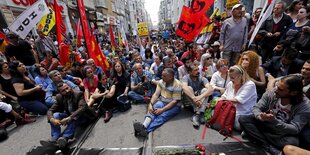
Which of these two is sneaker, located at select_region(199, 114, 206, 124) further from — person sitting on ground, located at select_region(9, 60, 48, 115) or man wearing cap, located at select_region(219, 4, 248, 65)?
person sitting on ground, located at select_region(9, 60, 48, 115)

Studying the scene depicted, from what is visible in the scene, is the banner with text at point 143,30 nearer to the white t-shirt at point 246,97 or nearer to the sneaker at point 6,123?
the sneaker at point 6,123

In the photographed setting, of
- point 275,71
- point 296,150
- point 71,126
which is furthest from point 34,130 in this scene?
point 275,71

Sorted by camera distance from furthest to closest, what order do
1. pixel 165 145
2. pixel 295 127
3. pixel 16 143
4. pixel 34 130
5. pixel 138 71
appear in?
1. pixel 138 71
2. pixel 34 130
3. pixel 16 143
4. pixel 165 145
5. pixel 295 127

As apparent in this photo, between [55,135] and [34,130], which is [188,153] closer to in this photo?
[55,135]

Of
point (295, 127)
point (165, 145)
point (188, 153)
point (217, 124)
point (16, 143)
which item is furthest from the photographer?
point (16, 143)

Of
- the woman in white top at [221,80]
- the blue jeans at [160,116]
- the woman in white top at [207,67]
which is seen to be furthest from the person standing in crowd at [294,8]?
the blue jeans at [160,116]

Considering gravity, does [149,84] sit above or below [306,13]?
below

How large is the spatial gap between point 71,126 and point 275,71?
450 centimetres

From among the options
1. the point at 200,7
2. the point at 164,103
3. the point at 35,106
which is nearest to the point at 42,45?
the point at 35,106

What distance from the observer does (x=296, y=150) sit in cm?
196

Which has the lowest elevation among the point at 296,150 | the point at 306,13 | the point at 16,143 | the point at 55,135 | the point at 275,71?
the point at 16,143

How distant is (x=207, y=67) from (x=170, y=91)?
161 cm

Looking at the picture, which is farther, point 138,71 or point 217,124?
point 138,71

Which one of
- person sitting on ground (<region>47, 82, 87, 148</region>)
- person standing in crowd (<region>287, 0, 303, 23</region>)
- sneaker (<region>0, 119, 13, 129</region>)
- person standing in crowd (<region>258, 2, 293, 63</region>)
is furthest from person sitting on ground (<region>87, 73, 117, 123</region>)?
person standing in crowd (<region>287, 0, 303, 23</region>)
